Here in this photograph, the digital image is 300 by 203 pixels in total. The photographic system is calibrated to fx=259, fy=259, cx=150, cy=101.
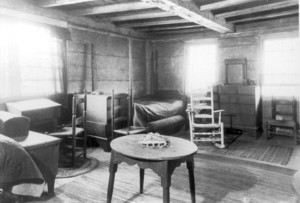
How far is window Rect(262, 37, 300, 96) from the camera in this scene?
641 centimetres

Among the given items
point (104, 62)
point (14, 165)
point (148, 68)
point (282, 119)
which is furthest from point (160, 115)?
point (14, 165)

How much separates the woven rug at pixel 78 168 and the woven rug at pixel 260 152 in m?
2.35

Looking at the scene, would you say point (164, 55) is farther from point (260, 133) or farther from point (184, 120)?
point (260, 133)

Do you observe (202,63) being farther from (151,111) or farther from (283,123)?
(283,123)

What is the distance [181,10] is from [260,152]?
3065 mm

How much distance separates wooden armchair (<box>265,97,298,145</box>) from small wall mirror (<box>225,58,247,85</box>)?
994mm

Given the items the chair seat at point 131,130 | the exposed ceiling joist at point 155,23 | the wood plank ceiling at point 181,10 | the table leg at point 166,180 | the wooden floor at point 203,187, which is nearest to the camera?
the table leg at point 166,180

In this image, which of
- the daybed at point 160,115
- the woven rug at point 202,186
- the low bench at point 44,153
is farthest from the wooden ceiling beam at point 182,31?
the low bench at point 44,153

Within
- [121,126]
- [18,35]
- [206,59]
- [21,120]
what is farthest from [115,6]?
[206,59]

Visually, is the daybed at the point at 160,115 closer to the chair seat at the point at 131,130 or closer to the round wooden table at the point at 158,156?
the chair seat at the point at 131,130

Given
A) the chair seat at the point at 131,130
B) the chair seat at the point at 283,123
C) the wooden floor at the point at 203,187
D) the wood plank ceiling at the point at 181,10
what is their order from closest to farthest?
the wooden floor at the point at 203,187 < the wood plank ceiling at the point at 181,10 < the chair seat at the point at 131,130 < the chair seat at the point at 283,123

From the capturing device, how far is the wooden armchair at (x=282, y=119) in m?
5.84


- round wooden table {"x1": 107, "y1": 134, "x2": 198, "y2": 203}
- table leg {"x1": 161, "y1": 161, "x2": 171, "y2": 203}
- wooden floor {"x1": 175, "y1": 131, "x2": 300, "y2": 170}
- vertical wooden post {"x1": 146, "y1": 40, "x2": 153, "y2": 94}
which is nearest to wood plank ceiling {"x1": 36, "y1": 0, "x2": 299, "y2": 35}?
vertical wooden post {"x1": 146, "y1": 40, "x2": 153, "y2": 94}

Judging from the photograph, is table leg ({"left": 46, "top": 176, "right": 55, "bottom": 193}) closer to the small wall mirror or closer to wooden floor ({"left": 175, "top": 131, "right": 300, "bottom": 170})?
wooden floor ({"left": 175, "top": 131, "right": 300, "bottom": 170})
